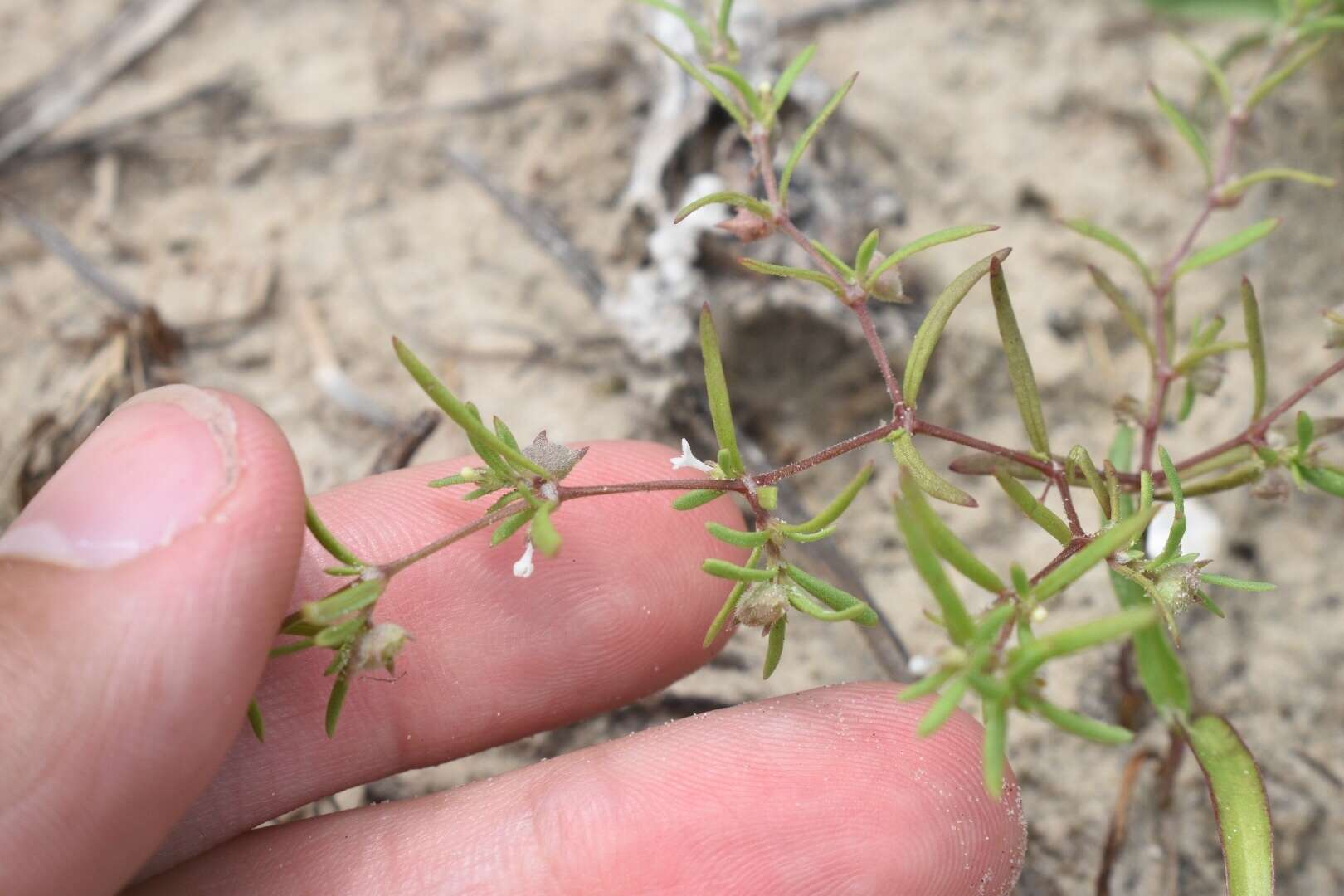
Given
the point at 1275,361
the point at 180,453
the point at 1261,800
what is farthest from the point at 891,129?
the point at 180,453

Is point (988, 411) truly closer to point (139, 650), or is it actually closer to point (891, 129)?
point (891, 129)

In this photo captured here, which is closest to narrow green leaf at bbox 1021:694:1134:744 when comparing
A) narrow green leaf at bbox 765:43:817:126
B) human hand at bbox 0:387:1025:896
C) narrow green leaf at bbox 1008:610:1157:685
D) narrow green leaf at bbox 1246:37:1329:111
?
narrow green leaf at bbox 1008:610:1157:685

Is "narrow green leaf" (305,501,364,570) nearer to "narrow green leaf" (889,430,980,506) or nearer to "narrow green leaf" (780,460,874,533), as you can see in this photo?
"narrow green leaf" (780,460,874,533)

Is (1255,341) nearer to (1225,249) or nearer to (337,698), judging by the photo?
(1225,249)

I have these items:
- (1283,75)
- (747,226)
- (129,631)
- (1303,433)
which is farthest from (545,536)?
(1283,75)

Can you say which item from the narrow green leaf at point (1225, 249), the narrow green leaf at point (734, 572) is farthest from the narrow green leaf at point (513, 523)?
the narrow green leaf at point (1225, 249)

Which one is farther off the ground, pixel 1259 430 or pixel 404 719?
pixel 1259 430
